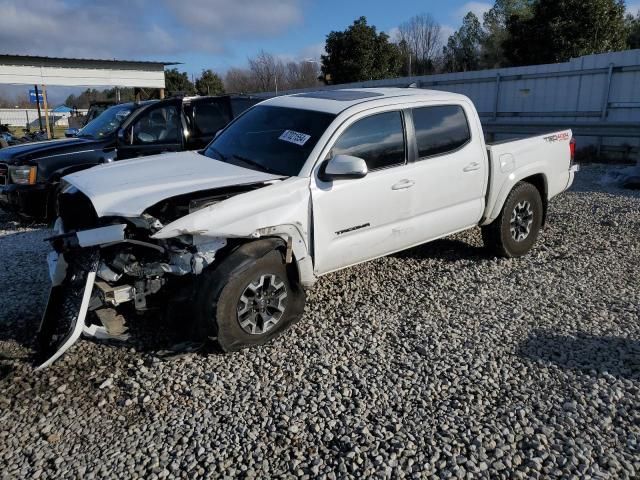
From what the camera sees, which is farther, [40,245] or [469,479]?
[40,245]

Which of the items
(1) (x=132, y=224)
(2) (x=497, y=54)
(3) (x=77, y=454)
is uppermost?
(2) (x=497, y=54)

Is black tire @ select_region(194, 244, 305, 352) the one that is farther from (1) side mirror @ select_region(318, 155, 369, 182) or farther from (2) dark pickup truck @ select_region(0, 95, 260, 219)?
(2) dark pickup truck @ select_region(0, 95, 260, 219)

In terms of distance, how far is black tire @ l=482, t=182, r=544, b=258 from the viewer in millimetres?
5711

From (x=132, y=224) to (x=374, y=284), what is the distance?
2483 mm

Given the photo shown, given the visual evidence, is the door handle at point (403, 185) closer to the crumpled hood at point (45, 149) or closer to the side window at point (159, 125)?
the side window at point (159, 125)

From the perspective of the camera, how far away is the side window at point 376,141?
4.33m

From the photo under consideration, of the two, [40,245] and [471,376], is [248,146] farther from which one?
[40,245]

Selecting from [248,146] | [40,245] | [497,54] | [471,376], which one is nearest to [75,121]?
[40,245]

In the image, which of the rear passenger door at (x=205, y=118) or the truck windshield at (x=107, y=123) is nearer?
the rear passenger door at (x=205, y=118)

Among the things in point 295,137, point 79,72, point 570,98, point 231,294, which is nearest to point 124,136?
point 295,137

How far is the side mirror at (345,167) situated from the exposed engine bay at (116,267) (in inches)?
→ 22.5

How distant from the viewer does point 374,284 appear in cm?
521

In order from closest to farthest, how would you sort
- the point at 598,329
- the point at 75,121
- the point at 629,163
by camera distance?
the point at 598,329, the point at 629,163, the point at 75,121

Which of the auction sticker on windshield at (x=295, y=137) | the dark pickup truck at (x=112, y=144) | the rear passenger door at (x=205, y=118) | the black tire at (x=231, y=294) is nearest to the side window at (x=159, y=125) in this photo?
the dark pickup truck at (x=112, y=144)
